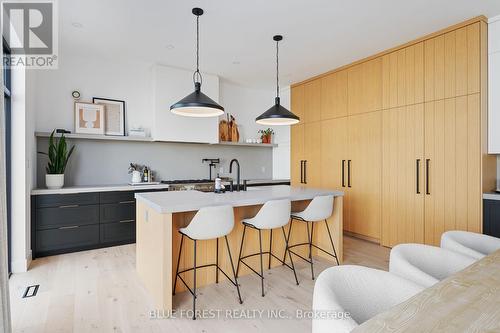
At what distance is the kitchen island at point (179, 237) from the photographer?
85.3 inches

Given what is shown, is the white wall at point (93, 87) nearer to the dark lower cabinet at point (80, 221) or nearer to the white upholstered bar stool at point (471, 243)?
the dark lower cabinet at point (80, 221)

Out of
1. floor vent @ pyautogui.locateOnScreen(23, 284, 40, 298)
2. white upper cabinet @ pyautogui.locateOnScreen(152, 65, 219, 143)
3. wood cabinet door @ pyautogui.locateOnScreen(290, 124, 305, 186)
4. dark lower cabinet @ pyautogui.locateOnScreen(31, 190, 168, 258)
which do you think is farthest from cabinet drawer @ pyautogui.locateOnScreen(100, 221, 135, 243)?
wood cabinet door @ pyautogui.locateOnScreen(290, 124, 305, 186)

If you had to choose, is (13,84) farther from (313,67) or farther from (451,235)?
(451,235)

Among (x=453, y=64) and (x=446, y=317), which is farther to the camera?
(x=453, y=64)

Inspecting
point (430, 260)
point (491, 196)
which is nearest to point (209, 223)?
point (430, 260)

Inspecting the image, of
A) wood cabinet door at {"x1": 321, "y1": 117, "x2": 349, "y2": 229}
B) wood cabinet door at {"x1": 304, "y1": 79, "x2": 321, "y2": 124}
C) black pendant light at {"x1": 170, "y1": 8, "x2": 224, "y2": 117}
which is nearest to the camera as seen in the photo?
black pendant light at {"x1": 170, "y1": 8, "x2": 224, "y2": 117}

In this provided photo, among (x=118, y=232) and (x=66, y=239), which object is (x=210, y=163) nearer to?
→ (x=118, y=232)

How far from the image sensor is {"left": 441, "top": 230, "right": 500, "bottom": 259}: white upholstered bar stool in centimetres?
172

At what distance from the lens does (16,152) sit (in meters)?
2.92

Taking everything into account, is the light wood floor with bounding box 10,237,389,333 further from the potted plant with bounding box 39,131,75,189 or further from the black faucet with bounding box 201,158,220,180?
the black faucet with bounding box 201,158,220,180

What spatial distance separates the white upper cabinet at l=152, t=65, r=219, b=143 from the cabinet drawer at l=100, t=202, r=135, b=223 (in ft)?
3.80

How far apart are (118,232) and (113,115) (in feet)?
6.01

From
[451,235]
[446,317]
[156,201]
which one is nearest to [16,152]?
[156,201]

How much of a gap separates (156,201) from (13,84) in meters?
2.24
